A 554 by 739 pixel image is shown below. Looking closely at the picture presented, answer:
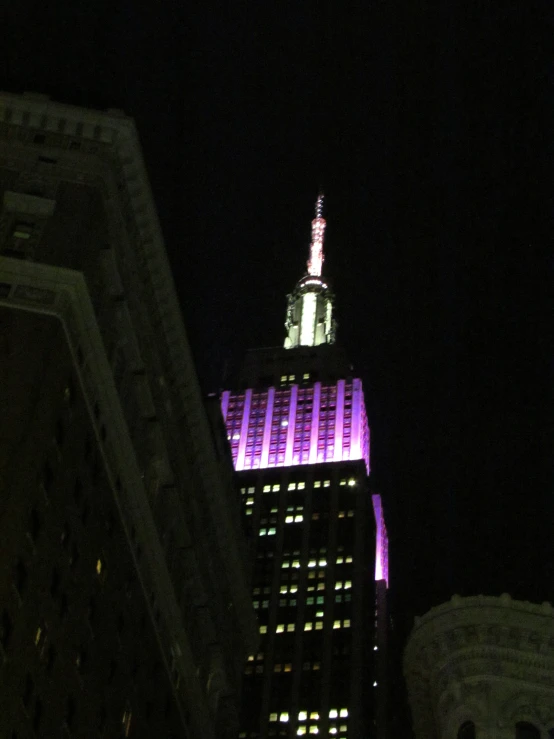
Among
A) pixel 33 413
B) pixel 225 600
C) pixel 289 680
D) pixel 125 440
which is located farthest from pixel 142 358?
pixel 289 680

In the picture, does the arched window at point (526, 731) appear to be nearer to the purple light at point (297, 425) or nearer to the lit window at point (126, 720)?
the lit window at point (126, 720)

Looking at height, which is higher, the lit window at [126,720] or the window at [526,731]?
the lit window at [126,720]

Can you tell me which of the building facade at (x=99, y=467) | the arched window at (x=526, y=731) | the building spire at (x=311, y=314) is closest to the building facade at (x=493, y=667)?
the arched window at (x=526, y=731)

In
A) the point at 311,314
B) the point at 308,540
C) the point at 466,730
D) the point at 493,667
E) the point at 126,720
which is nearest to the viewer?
the point at 466,730

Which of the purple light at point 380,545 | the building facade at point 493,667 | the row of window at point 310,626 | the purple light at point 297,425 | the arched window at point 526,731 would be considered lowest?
the arched window at point 526,731

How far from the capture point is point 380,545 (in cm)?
17100

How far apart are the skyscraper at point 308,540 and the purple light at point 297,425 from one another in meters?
0.17

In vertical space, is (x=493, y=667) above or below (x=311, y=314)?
below

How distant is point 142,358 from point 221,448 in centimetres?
1662

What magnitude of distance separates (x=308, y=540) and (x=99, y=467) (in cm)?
8809

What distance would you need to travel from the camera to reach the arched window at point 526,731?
52531mm

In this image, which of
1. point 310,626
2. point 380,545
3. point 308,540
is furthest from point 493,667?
point 380,545

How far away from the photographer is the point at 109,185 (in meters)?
71.4

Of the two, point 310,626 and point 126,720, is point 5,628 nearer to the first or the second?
point 126,720
